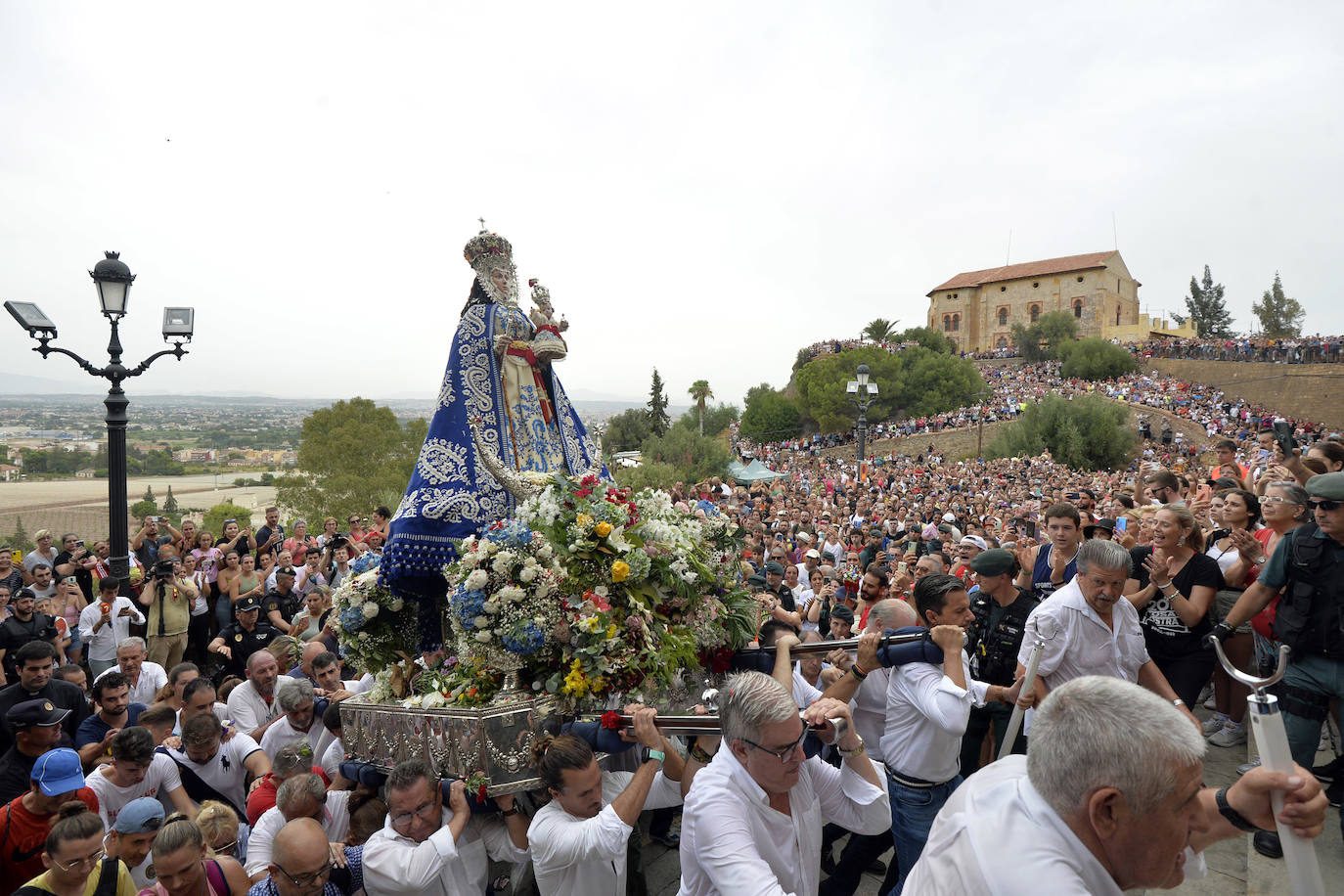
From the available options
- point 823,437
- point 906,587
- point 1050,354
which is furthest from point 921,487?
point 1050,354

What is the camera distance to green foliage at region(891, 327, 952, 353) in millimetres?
72475

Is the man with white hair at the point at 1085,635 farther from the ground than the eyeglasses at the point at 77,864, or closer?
farther from the ground

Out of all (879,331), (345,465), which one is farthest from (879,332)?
(345,465)

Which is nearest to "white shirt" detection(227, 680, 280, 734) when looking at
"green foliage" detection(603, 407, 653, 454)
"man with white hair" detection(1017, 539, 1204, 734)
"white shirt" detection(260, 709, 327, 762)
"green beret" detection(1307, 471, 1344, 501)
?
"white shirt" detection(260, 709, 327, 762)

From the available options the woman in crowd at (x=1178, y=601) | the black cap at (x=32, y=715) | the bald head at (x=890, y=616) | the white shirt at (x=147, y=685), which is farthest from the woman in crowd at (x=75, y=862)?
the woman in crowd at (x=1178, y=601)

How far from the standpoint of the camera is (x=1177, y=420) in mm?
40125

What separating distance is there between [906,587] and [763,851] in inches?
186

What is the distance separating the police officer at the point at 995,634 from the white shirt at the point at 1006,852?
326cm

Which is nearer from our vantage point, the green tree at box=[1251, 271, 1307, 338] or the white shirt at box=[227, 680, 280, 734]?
the white shirt at box=[227, 680, 280, 734]

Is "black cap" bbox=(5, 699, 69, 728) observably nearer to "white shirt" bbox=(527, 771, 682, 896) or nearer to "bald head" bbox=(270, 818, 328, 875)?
"bald head" bbox=(270, 818, 328, 875)

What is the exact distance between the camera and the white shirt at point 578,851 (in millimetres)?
3104

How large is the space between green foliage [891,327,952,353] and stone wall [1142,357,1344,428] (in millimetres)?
25731

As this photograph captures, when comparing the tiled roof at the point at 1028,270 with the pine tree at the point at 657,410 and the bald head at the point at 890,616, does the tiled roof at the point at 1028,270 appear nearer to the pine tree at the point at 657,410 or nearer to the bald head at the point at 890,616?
the pine tree at the point at 657,410

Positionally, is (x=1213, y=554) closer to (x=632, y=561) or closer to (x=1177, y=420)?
(x=632, y=561)
